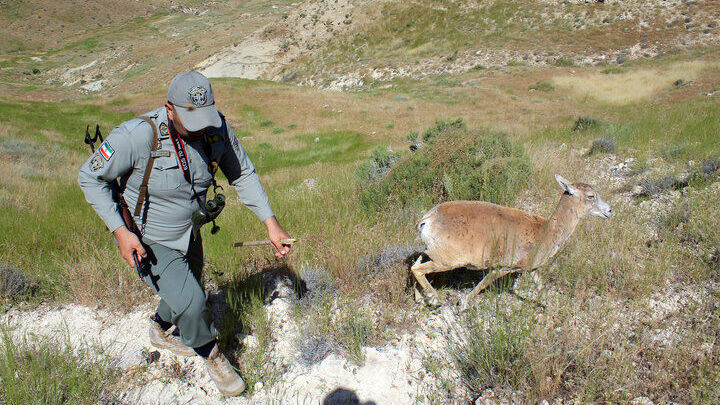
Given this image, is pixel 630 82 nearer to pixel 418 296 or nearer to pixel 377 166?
pixel 377 166

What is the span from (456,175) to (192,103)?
4568mm

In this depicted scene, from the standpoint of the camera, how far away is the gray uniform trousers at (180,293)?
2682mm

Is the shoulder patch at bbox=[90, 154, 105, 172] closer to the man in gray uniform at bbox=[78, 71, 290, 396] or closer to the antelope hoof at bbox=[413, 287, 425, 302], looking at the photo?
the man in gray uniform at bbox=[78, 71, 290, 396]

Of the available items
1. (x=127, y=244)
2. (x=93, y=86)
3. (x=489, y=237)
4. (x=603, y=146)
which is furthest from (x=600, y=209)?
(x=93, y=86)

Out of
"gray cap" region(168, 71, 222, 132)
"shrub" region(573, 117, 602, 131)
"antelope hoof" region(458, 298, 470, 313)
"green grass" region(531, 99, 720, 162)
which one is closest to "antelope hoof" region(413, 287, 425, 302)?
"antelope hoof" region(458, 298, 470, 313)

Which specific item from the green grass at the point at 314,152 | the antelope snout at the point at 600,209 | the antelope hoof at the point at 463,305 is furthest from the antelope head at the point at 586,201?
the green grass at the point at 314,152

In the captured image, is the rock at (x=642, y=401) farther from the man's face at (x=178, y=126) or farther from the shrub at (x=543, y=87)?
the shrub at (x=543, y=87)

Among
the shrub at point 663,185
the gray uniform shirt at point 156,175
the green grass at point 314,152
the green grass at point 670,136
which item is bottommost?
the green grass at point 314,152

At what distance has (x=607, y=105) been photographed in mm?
21531

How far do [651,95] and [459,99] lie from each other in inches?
418

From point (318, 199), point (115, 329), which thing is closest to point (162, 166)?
point (115, 329)

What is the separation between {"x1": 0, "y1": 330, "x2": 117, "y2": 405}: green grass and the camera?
8.30 feet

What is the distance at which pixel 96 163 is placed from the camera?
249 cm

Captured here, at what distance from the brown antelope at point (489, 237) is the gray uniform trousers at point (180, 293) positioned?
1820 millimetres
